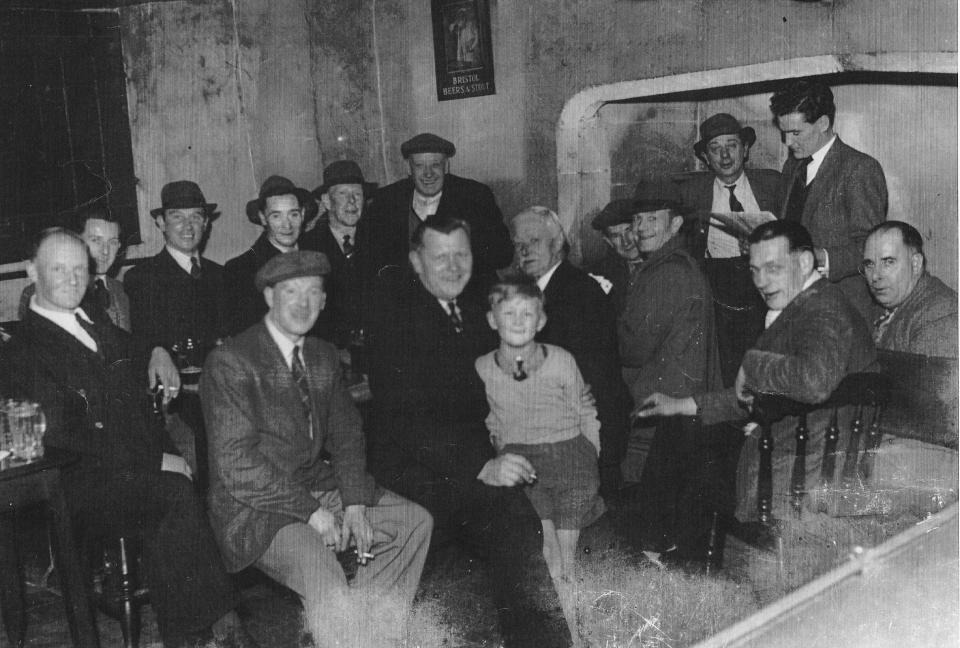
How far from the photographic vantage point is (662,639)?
369 cm

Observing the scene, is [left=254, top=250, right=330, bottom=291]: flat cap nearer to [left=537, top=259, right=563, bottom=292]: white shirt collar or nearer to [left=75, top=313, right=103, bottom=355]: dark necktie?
[left=75, top=313, right=103, bottom=355]: dark necktie

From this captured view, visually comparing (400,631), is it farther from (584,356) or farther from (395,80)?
(395,80)

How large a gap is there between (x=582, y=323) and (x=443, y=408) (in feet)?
2.69

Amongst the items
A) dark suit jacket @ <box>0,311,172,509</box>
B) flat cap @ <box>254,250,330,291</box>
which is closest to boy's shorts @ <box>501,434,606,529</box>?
flat cap @ <box>254,250,330,291</box>

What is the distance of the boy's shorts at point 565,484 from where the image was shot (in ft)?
11.8

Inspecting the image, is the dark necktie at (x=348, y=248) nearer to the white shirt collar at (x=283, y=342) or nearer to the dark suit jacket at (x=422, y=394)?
the dark suit jacket at (x=422, y=394)

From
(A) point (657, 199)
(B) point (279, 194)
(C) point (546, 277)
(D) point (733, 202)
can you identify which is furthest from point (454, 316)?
(D) point (733, 202)

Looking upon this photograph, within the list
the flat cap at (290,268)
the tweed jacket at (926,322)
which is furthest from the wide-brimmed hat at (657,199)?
the flat cap at (290,268)

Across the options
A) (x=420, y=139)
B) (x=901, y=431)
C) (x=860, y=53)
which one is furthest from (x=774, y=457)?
(x=420, y=139)

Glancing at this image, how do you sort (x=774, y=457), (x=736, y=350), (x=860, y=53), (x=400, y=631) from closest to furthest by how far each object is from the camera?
(x=400, y=631) → (x=774, y=457) → (x=860, y=53) → (x=736, y=350)

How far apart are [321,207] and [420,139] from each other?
3.49 feet

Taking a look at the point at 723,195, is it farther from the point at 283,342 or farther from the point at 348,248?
the point at 283,342

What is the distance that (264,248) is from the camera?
5.28m

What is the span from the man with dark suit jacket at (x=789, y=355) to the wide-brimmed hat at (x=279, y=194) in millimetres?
2892
